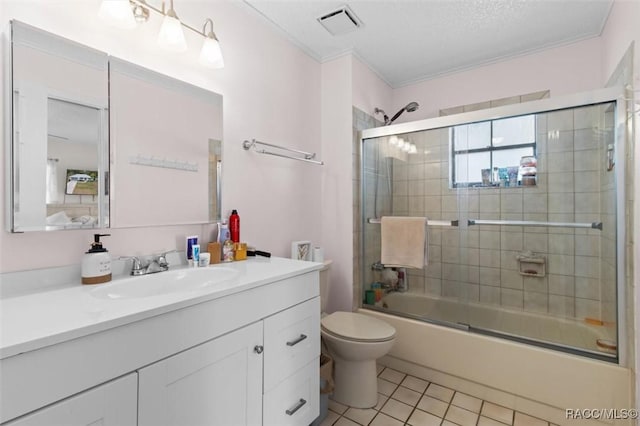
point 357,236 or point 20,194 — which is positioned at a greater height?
point 20,194

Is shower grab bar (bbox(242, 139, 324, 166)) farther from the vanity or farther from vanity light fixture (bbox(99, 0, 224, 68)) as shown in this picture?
the vanity

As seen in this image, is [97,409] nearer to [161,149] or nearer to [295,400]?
[295,400]

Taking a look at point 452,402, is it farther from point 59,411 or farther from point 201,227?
point 59,411

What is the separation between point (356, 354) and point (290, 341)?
0.54 metres

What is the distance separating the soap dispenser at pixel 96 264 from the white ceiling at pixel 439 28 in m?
1.49

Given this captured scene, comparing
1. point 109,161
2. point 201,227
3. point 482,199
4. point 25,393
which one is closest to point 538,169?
point 482,199

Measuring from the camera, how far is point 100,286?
106 centimetres

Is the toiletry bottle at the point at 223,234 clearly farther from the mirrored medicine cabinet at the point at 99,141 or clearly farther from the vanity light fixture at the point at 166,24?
the vanity light fixture at the point at 166,24

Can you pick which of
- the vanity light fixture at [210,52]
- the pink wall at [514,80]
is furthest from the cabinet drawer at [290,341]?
the pink wall at [514,80]

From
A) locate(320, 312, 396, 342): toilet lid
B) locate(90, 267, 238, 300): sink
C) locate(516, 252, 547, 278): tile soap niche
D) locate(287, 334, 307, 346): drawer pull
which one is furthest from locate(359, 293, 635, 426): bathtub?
locate(90, 267, 238, 300): sink

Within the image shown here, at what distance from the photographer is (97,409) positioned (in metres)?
0.72

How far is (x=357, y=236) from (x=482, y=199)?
0.90 meters

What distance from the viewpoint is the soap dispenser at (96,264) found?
1.07 metres

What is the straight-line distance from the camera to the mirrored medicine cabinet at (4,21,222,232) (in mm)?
997
